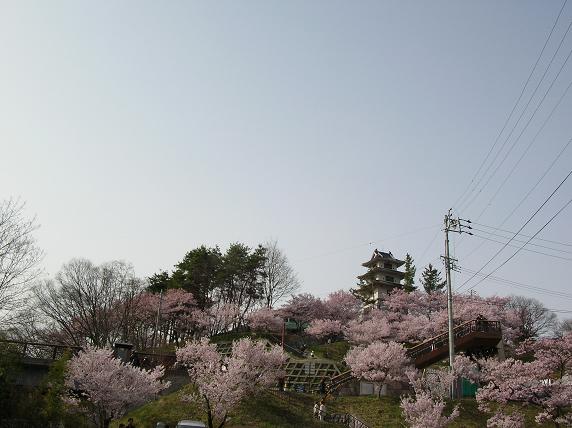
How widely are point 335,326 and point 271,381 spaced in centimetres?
2947

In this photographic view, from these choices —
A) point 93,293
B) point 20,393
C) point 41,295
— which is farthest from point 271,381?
point 41,295

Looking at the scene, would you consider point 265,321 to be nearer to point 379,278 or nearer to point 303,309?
point 303,309

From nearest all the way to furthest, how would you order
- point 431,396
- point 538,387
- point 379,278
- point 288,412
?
point 538,387 → point 288,412 → point 431,396 → point 379,278

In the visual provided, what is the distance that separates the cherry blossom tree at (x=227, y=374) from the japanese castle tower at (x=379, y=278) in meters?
48.2

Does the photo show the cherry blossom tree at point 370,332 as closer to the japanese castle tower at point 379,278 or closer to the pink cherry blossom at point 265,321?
the pink cherry blossom at point 265,321

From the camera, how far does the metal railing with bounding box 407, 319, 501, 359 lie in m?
42.1

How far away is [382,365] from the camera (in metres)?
38.3

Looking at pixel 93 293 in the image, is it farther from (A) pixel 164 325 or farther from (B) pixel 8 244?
(B) pixel 8 244

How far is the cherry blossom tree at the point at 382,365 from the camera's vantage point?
38.2 meters

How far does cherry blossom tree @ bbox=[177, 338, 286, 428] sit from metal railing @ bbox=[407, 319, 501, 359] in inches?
485

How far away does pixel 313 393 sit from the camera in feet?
127

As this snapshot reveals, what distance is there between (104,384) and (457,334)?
2955cm

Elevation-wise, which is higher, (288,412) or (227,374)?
(227,374)

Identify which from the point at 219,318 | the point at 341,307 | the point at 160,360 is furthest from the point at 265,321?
the point at 160,360
